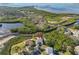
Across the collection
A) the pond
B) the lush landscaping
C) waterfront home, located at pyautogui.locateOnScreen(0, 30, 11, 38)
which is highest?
the pond

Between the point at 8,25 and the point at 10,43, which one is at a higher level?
the point at 8,25

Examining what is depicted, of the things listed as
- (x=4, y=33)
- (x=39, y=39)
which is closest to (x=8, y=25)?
(x=4, y=33)

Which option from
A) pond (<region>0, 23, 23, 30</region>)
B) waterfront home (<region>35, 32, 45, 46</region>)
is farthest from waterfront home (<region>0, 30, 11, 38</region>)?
waterfront home (<region>35, 32, 45, 46</region>)

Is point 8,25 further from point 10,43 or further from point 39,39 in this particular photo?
point 39,39

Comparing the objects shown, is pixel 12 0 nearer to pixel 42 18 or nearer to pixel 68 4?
pixel 42 18

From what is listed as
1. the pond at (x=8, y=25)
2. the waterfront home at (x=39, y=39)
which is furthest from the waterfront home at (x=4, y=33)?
the waterfront home at (x=39, y=39)

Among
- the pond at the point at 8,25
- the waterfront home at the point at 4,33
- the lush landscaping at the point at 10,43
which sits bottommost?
the lush landscaping at the point at 10,43

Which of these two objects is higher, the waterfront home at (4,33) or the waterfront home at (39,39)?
the waterfront home at (4,33)

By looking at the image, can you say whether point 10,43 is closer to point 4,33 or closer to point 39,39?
point 4,33

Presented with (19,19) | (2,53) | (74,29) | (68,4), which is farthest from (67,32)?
(2,53)

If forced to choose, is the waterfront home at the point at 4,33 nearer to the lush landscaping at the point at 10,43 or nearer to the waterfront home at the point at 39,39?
the lush landscaping at the point at 10,43

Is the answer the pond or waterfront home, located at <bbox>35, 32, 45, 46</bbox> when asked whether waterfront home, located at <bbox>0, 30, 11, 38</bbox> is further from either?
waterfront home, located at <bbox>35, 32, 45, 46</bbox>
